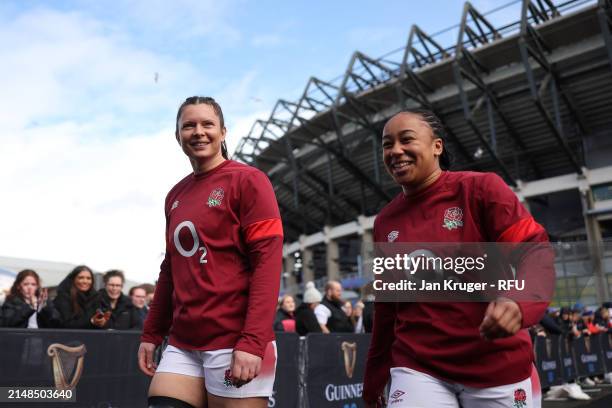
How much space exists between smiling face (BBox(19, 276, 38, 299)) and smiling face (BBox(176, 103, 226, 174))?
442 centimetres

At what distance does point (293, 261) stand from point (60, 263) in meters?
23.9

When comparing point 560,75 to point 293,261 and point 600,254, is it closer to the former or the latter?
point 600,254

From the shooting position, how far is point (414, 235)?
2131 mm

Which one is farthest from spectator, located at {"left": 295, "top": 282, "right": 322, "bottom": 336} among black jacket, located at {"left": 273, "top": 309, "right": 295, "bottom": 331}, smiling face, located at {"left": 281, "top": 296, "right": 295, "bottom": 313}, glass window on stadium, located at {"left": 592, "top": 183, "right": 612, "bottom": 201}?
glass window on stadium, located at {"left": 592, "top": 183, "right": 612, "bottom": 201}

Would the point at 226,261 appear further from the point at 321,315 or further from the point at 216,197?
the point at 321,315

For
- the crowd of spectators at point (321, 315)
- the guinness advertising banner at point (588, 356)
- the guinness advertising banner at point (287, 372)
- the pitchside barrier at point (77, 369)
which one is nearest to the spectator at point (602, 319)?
the guinness advertising banner at point (588, 356)

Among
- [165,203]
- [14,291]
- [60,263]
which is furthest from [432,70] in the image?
[165,203]

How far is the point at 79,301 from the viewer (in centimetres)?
573

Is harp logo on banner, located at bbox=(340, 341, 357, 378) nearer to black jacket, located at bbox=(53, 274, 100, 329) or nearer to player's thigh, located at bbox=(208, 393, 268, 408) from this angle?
black jacket, located at bbox=(53, 274, 100, 329)

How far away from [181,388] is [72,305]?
3.97 metres

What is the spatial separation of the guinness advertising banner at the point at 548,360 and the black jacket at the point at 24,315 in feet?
25.3

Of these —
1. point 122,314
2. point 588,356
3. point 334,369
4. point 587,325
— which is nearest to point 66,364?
point 122,314

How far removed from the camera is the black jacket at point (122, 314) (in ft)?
19.7

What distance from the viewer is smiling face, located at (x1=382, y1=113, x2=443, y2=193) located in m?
2.15
